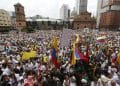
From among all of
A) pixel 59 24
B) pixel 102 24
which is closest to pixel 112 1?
pixel 102 24

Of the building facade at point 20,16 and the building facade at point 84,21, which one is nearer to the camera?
the building facade at point 20,16

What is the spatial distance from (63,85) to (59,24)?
103225mm

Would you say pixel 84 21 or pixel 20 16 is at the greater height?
pixel 20 16

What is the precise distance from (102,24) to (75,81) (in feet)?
339

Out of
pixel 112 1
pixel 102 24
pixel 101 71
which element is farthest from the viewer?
pixel 102 24

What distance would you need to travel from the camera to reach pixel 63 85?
29.8 feet

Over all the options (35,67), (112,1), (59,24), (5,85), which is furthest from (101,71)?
(59,24)

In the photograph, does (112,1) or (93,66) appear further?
(112,1)

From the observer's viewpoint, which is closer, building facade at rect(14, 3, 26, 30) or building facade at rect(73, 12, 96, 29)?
building facade at rect(14, 3, 26, 30)

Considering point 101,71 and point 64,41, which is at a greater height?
point 64,41

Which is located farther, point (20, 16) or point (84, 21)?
point (84, 21)

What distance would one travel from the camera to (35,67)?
1190 cm

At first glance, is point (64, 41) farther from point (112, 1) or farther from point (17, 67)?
point (112, 1)

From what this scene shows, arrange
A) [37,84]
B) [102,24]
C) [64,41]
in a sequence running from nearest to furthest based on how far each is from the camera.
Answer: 1. [37,84]
2. [64,41]
3. [102,24]
